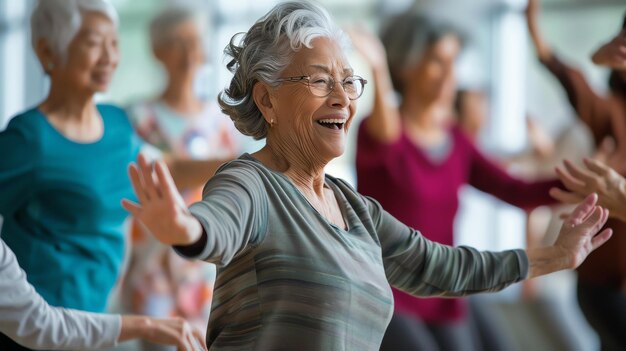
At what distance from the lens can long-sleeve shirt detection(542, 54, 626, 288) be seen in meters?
4.14

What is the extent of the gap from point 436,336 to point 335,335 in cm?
227

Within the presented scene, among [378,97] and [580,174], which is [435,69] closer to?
[378,97]

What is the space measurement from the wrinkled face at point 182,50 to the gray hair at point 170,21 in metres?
0.01

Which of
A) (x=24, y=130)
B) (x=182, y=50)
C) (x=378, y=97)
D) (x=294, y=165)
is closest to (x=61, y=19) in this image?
(x=24, y=130)

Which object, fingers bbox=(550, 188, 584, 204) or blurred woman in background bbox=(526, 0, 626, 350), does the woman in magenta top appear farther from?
fingers bbox=(550, 188, 584, 204)

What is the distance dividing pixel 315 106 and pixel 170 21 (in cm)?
330

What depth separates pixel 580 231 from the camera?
2.67 metres

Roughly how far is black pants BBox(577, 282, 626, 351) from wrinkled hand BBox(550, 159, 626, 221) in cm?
124

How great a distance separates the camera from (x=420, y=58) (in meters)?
4.79

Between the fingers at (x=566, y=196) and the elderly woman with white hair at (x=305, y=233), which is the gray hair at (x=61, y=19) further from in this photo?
the fingers at (x=566, y=196)

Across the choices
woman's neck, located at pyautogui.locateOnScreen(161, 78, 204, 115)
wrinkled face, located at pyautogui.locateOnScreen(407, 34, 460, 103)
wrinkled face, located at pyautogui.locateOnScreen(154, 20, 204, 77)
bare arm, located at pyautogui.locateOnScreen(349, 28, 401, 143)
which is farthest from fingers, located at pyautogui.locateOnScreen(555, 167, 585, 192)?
wrinkled face, located at pyautogui.locateOnScreen(154, 20, 204, 77)

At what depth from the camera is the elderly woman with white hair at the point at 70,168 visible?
323 cm

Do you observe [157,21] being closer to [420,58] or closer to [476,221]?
[420,58]

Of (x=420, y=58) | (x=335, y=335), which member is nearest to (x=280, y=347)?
(x=335, y=335)
